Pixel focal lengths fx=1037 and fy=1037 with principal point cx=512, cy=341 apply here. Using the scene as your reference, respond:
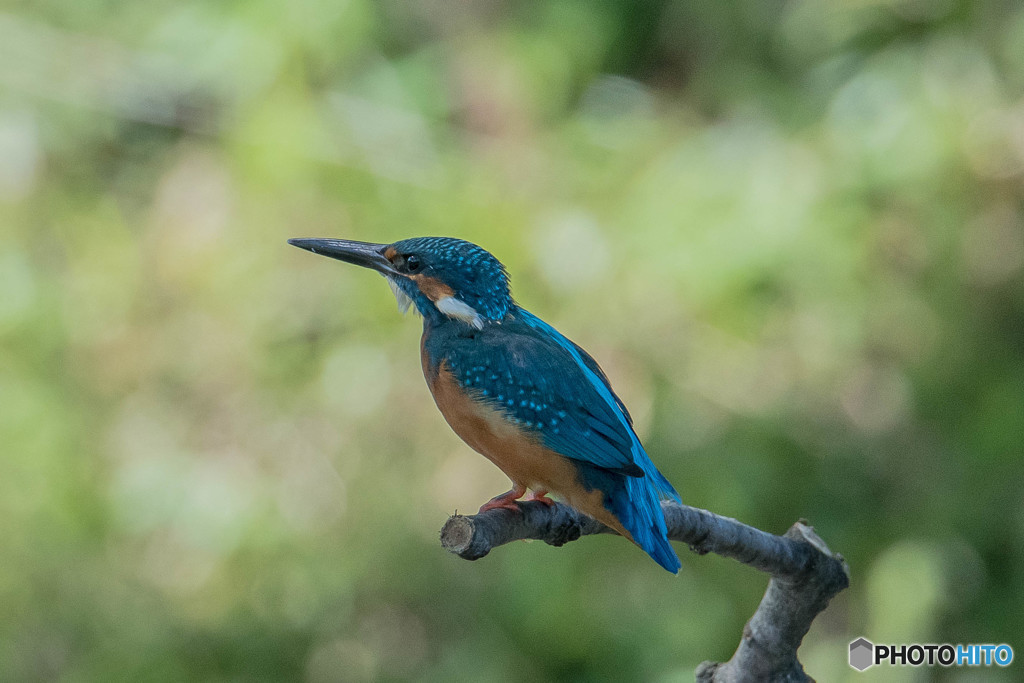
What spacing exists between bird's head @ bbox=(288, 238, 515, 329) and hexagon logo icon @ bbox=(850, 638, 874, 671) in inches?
65.6

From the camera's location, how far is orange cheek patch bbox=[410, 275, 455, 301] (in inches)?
75.9

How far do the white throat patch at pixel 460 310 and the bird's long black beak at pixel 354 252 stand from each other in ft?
0.47

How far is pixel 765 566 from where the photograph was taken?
5.87ft

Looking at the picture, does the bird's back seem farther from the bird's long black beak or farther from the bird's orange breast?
the bird's long black beak

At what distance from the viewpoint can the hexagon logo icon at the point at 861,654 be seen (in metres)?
2.92

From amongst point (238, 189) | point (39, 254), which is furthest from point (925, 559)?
point (39, 254)

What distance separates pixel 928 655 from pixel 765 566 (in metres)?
1.69

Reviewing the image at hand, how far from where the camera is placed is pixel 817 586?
71.9 inches

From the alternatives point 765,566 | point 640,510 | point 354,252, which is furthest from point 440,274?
point 765,566

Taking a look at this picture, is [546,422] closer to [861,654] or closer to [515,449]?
[515,449]

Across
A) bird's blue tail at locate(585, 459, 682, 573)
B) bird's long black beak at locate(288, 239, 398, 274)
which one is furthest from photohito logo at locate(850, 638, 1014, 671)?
bird's long black beak at locate(288, 239, 398, 274)

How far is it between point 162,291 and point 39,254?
58 centimetres

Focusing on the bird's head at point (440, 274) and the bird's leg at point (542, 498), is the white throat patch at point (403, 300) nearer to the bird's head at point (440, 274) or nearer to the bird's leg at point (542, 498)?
the bird's head at point (440, 274)

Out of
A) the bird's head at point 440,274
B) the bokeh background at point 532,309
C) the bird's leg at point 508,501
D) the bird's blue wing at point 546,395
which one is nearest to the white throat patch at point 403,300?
the bird's head at point 440,274
